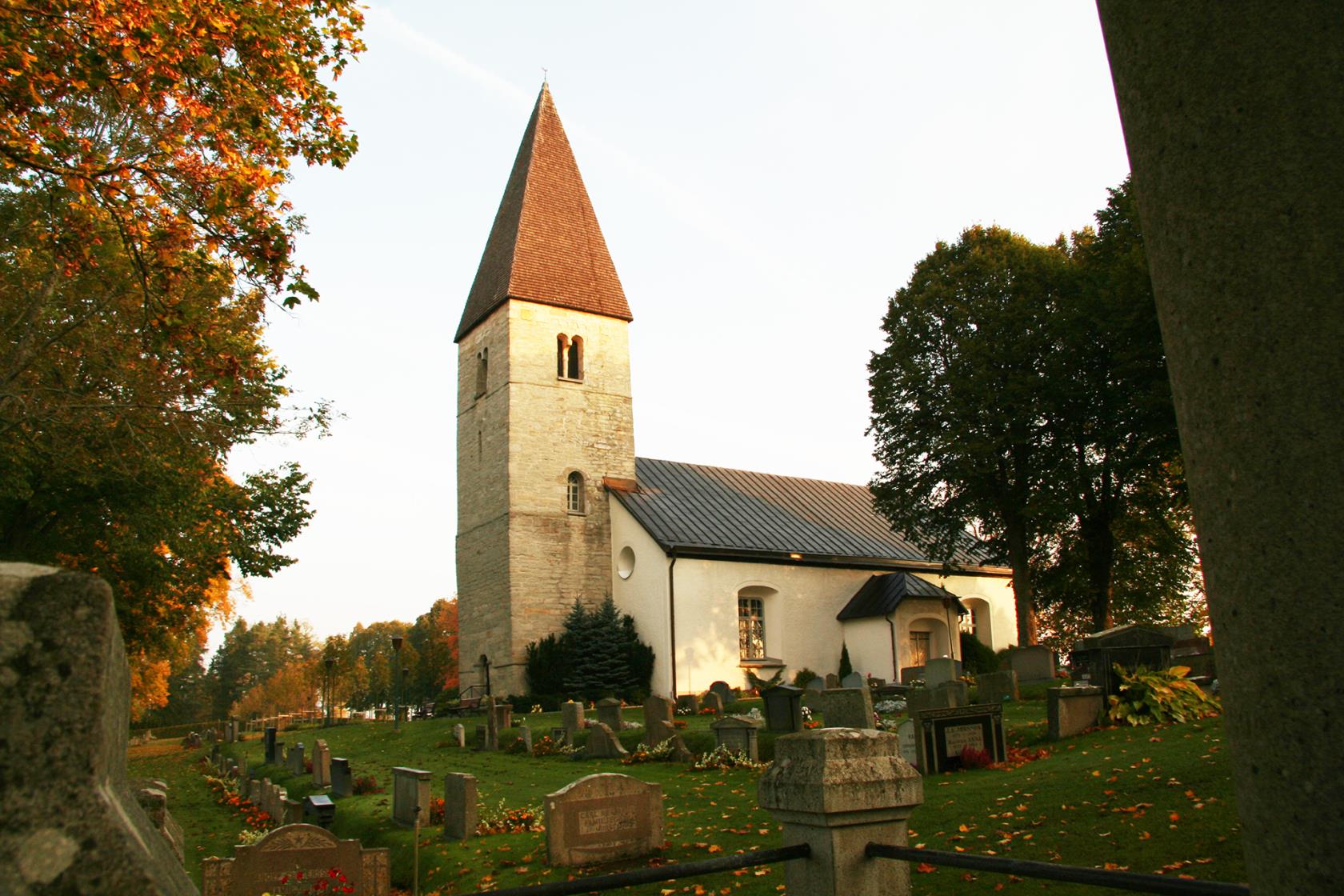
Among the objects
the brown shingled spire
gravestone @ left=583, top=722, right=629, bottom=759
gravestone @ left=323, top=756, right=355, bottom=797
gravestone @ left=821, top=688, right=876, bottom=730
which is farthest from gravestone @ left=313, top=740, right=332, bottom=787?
the brown shingled spire

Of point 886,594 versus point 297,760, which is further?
point 886,594

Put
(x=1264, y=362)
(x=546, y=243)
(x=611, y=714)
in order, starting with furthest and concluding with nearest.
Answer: (x=546, y=243) → (x=611, y=714) → (x=1264, y=362)

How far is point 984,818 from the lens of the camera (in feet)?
29.8

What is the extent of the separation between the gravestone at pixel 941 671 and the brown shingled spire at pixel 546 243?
16.9 meters

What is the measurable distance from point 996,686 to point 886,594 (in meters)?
11.7

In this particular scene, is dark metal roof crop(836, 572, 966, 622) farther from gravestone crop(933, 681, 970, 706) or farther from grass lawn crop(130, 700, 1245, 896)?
gravestone crop(933, 681, 970, 706)

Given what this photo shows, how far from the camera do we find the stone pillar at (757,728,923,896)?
392 centimetres

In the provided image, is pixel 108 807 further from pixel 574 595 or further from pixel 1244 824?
pixel 574 595

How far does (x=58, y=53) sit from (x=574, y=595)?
24.4 meters

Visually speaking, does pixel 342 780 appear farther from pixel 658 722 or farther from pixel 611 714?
pixel 611 714

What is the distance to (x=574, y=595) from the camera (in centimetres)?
3044

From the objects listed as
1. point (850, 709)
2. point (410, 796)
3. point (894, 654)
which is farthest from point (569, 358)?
point (410, 796)

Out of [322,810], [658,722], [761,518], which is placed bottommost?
[322,810]

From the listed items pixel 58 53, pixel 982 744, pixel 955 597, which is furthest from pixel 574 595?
pixel 58 53
